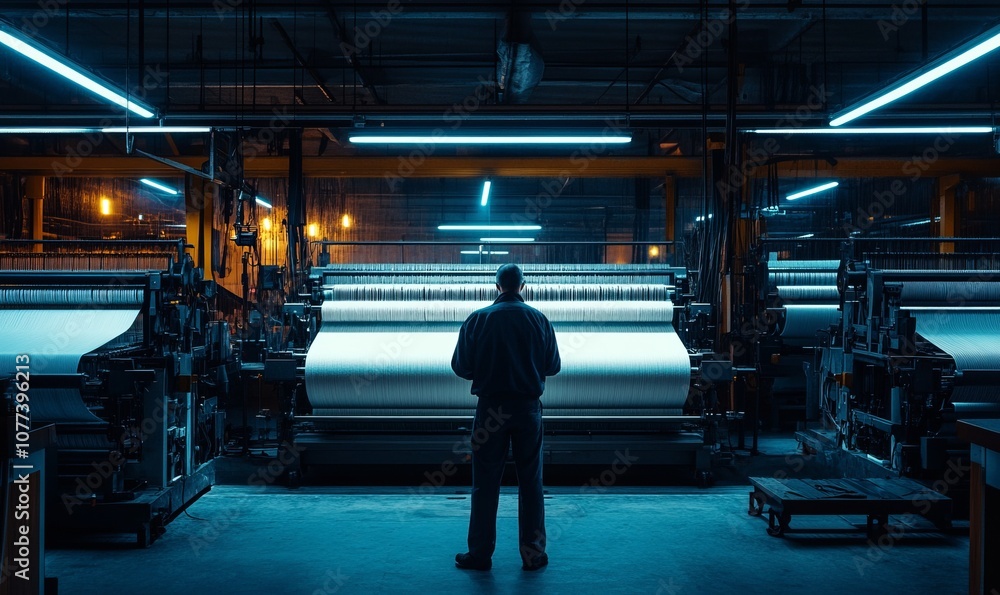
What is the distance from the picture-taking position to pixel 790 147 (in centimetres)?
1286

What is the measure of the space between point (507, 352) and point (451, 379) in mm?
2395

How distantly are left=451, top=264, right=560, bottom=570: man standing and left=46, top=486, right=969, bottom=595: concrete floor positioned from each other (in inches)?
8.8

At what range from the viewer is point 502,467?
474cm

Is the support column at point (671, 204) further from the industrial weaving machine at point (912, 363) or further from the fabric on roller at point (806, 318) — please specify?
the industrial weaving machine at point (912, 363)

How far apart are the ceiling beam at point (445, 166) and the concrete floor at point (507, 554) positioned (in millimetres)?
5963

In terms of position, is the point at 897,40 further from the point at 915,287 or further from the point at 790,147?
the point at 915,287

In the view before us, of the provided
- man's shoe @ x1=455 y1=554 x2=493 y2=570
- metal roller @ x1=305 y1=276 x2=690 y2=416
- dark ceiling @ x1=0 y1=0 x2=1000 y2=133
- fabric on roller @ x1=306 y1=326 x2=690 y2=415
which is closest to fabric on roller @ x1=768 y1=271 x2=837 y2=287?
dark ceiling @ x1=0 y1=0 x2=1000 y2=133

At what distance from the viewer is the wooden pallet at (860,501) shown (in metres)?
5.33

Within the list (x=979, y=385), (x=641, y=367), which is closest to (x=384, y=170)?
(x=641, y=367)

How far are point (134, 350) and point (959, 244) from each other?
11.7 m

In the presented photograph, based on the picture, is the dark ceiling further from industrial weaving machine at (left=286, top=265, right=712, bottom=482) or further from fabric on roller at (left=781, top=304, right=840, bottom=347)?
fabric on roller at (left=781, top=304, right=840, bottom=347)

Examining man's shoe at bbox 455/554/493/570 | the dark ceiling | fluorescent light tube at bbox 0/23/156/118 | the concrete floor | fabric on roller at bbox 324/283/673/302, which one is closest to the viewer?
the concrete floor

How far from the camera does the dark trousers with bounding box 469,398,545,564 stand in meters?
4.68

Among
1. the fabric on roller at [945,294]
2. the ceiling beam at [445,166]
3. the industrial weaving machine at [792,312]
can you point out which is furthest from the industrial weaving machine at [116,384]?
the industrial weaving machine at [792,312]
